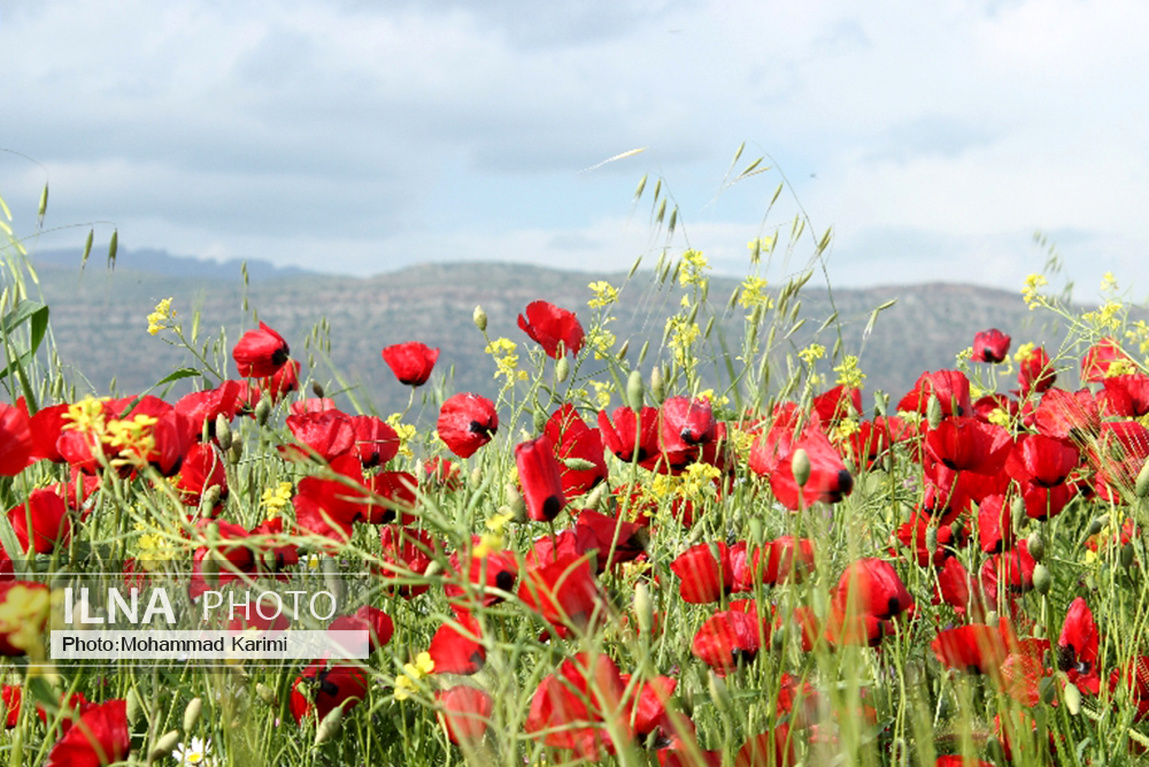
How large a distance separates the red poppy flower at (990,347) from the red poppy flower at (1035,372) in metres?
0.06

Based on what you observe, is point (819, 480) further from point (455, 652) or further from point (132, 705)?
point (132, 705)

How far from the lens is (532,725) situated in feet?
3.05

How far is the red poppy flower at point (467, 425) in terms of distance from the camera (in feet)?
5.15

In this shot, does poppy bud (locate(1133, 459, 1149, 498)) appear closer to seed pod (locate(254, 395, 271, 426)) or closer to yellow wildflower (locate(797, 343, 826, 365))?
yellow wildflower (locate(797, 343, 826, 365))

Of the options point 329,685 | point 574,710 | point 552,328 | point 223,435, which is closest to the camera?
point 574,710

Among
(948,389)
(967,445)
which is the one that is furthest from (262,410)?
(948,389)

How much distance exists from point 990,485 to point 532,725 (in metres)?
0.95

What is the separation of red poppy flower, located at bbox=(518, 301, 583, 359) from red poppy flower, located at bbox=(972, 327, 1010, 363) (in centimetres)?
130

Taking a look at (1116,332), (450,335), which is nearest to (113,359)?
(450,335)

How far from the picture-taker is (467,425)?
158 centimetres

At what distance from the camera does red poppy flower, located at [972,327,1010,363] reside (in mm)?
2586

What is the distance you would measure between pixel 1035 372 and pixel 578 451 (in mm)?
1389

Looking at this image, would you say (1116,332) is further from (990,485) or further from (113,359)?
(113,359)

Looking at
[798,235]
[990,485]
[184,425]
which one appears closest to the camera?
[184,425]
